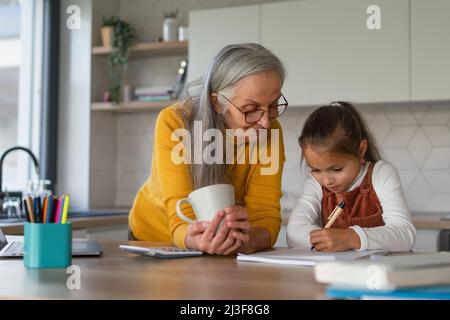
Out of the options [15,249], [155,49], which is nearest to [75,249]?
[15,249]

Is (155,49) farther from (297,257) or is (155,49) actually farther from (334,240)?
(297,257)

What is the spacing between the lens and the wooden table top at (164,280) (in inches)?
30.9

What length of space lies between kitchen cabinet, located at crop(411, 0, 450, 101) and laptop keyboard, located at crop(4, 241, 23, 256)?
2.08m

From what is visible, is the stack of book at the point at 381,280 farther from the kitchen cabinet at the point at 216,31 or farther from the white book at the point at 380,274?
the kitchen cabinet at the point at 216,31

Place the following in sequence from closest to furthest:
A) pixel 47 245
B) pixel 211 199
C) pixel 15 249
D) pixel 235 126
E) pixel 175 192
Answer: pixel 47 245
pixel 211 199
pixel 15 249
pixel 175 192
pixel 235 126

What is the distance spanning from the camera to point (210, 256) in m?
1.25

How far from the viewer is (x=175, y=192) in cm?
140

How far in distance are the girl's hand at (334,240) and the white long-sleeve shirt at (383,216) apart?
25 mm

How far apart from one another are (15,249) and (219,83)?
0.62 m

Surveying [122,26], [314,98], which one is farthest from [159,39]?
[314,98]

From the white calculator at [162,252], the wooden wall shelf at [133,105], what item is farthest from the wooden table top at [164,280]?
the wooden wall shelf at [133,105]

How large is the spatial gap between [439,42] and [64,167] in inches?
87.1

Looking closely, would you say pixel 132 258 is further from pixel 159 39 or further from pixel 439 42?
pixel 159 39

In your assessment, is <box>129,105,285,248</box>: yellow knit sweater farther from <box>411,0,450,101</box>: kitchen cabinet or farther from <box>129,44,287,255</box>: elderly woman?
<box>411,0,450,101</box>: kitchen cabinet
